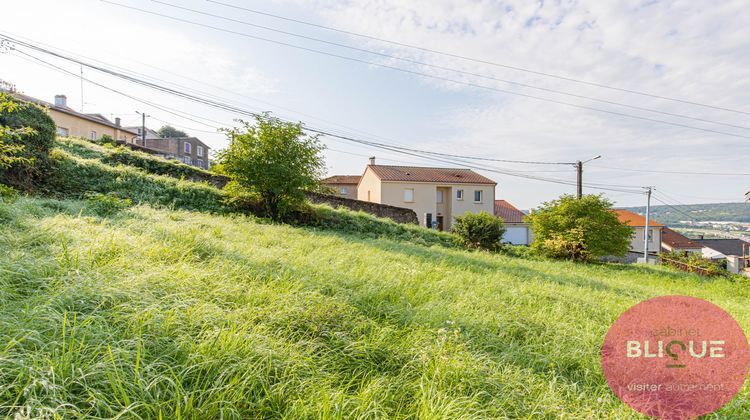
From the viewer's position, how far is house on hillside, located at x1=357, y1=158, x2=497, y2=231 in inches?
1000

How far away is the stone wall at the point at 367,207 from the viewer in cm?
1479

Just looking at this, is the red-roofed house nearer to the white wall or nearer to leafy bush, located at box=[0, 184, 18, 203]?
the white wall

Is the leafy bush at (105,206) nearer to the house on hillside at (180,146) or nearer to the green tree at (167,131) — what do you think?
the house on hillside at (180,146)

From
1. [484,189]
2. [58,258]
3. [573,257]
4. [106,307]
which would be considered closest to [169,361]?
[106,307]

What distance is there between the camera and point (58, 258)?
8.85 feet

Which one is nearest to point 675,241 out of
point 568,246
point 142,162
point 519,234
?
point 519,234

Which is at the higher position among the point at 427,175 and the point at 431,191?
the point at 427,175

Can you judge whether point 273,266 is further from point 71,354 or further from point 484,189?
point 484,189

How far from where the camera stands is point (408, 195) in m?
25.8

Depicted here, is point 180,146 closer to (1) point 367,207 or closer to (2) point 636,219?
(1) point 367,207

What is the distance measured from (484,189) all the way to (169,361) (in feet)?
91.6

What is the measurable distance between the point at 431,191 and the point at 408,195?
2056 millimetres

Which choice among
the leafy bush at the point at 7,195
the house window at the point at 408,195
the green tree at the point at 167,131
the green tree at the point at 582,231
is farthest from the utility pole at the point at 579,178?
the green tree at the point at 167,131

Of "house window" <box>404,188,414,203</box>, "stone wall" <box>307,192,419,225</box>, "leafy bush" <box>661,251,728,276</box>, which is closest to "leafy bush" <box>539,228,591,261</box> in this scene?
"leafy bush" <box>661,251,728,276</box>
